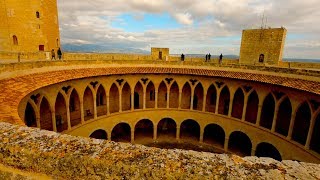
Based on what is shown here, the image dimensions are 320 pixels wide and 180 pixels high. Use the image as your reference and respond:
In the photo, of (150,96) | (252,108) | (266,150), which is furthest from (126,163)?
(266,150)

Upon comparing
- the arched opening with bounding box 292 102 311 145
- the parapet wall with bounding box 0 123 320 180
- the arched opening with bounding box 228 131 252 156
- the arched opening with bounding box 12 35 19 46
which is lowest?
the arched opening with bounding box 228 131 252 156

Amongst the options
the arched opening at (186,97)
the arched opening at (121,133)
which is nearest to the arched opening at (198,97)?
the arched opening at (186,97)

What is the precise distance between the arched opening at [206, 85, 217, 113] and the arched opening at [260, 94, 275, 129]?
5596 millimetres

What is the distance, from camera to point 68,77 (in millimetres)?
16328

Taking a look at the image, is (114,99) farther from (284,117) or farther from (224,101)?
(284,117)

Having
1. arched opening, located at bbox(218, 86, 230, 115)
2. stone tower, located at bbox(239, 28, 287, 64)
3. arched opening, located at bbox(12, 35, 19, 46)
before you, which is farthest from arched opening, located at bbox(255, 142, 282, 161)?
arched opening, located at bbox(12, 35, 19, 46)

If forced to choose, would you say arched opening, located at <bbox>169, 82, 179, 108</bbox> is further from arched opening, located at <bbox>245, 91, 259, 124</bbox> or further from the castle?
Result: arched opening, located at <bbox>245, 91, 259, 124</bbox>

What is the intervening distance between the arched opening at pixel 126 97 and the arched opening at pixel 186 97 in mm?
6949

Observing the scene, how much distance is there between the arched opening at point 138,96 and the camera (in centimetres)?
2591

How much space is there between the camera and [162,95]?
88.0 feet

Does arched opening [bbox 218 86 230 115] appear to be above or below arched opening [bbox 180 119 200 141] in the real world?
Result: above

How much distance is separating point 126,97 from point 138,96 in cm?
162

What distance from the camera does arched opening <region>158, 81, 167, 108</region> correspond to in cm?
2658

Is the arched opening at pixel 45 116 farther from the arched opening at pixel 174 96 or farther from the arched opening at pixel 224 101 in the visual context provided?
the arched opening at pixel 224 101
